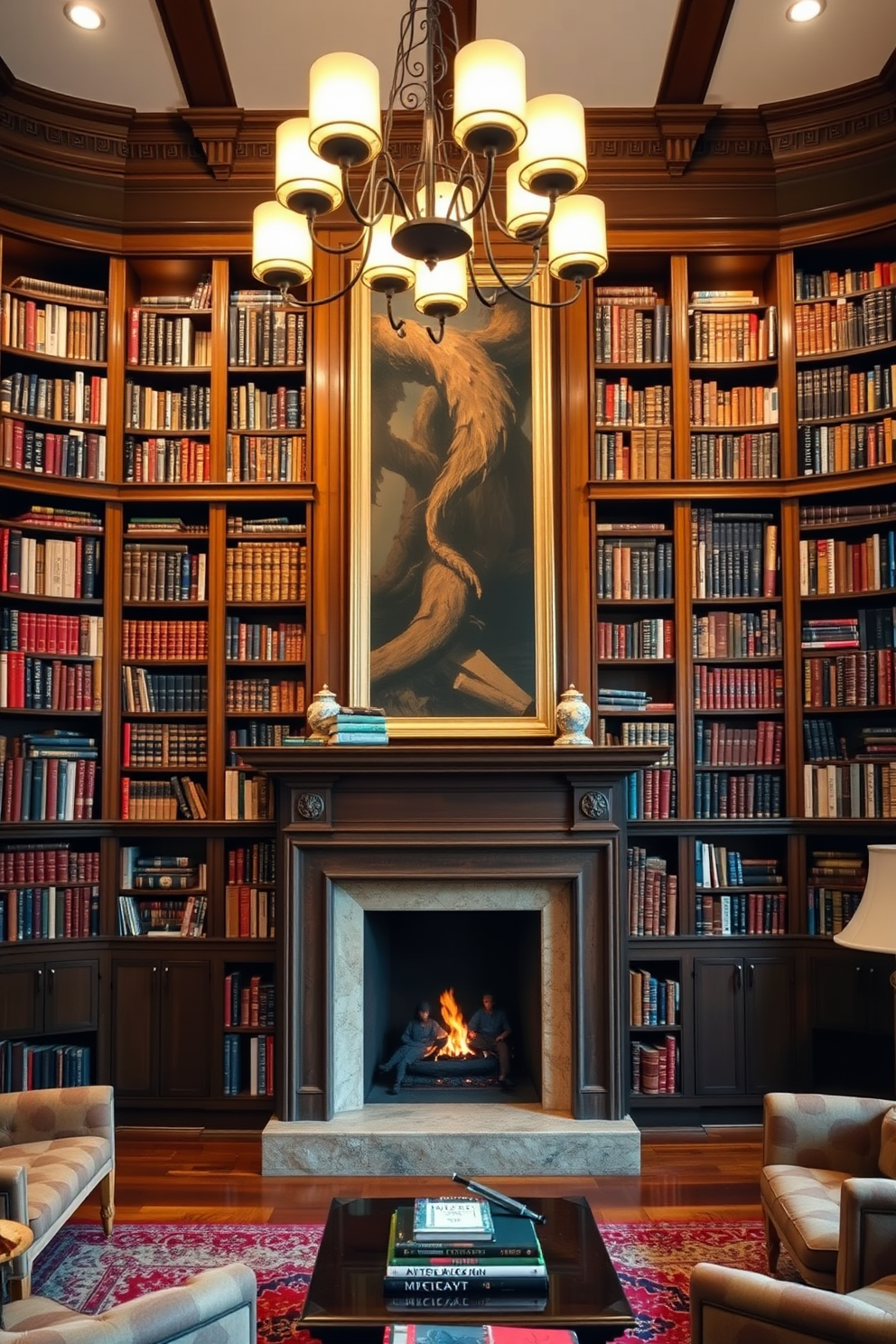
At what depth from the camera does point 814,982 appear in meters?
5.02

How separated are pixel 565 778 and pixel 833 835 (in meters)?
1.38

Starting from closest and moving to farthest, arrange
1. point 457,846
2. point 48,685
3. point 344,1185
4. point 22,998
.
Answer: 1. point 344,1185
2. point 457,846
3. point 22,998
4. point 48,685

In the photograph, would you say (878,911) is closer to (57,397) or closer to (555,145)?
(555,145)

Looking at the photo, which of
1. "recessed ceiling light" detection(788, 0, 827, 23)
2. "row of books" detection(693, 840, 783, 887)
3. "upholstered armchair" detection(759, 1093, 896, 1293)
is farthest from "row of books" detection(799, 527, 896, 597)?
"upholstered armchair" detection(759, 1093, 896, 1293)

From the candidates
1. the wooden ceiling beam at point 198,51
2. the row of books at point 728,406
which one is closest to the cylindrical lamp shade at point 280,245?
the wooden ceiling beam at point 198,51

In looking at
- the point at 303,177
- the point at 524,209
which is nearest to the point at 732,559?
the point at 524,209

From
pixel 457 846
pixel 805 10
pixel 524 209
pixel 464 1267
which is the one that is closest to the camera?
pixel 464 1267

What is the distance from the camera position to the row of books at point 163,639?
17.2ft

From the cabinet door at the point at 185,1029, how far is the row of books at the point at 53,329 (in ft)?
9.34

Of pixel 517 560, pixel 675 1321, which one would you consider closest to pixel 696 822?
pixel 517 560

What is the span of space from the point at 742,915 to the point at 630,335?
2744 mm

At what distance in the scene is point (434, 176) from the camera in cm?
268

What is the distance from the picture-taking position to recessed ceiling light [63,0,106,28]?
449 centimetres

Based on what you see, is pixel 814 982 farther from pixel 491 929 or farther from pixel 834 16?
pixel 834 16
